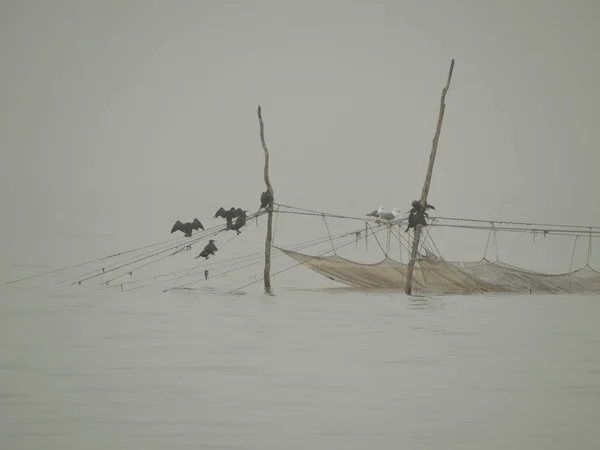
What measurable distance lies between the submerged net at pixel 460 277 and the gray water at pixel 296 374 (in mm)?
274

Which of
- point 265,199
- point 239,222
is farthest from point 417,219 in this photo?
point 239,222

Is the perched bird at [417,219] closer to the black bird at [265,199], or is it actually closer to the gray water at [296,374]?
the gray water at [296,374]

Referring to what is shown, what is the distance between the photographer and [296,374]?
995cm

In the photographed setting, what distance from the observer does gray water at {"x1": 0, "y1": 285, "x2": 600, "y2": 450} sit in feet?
26.6

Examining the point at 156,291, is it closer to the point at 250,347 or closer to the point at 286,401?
the point at 250,347

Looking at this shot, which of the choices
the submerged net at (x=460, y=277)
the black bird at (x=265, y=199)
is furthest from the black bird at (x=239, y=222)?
the submerged net at (x=460, y=277)

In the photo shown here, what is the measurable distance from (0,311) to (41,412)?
16.5 ft

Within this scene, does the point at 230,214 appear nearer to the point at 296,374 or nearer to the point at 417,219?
the point at 417,219

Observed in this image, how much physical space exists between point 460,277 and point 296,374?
494 cm

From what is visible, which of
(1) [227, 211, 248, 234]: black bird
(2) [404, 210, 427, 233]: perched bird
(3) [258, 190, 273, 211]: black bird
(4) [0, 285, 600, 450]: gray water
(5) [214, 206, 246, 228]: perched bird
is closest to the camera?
(4) [0, 285, 600, 450]: gray water

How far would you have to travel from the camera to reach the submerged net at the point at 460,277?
1448 centimetres

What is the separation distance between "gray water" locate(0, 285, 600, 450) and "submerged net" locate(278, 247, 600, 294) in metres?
0.27

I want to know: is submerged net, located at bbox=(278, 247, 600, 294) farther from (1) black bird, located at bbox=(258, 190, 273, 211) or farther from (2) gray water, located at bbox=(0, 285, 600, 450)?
(1) black bird, located at bbox=(258, 190, 273, 211)

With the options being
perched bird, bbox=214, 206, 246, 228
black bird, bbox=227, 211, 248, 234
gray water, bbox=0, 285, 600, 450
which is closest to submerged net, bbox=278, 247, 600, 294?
gray water, bbox=0, 285, 600, 450
